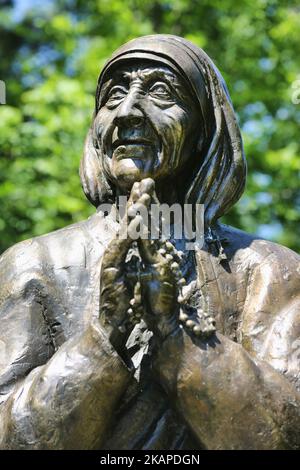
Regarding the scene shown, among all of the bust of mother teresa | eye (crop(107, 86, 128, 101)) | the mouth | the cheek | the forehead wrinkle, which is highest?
the forehead wrinkle

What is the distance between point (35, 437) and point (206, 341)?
0.93 meters

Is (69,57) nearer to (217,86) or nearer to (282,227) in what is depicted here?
(282,227)

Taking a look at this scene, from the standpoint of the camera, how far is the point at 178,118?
6.46 m

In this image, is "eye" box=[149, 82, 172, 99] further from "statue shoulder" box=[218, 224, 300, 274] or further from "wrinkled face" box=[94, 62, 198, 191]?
"statue shoulder" box=[218, 224, 300, 274]

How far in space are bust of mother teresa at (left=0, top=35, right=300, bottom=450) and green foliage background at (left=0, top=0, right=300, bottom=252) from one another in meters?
7.98

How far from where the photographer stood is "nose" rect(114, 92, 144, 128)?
635 cm

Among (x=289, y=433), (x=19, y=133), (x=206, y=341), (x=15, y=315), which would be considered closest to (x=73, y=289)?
(x=15, y=315)

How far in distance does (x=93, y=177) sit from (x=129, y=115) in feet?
Answer: 1.76

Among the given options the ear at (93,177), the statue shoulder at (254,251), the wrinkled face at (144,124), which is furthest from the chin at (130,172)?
the statue shoulder at (254,251)

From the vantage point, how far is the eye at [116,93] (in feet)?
21.5

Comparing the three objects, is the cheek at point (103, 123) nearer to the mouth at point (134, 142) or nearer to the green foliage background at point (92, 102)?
the mouth at point (134, 142)

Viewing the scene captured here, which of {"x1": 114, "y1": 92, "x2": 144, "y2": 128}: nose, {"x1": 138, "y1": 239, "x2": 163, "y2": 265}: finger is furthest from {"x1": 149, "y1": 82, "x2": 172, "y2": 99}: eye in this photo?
{"x1": 138, "y1": 239, "x2": 163, "y2": 265}: finger

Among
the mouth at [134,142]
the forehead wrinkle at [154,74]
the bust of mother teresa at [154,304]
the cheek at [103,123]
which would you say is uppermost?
the forehead wrinkle at [154,74]

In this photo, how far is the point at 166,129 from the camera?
21.0 feet
